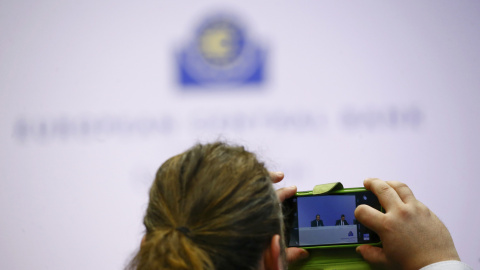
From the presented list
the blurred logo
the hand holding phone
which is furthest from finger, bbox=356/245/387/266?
the blurred logo

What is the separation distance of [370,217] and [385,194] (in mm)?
37

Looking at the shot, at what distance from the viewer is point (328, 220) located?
0.63 meters

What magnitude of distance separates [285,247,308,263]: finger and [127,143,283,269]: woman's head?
5.0 inches

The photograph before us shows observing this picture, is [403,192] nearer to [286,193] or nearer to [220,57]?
[286,193]

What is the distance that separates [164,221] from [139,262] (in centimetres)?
5

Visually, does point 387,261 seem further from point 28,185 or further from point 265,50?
point 28,185

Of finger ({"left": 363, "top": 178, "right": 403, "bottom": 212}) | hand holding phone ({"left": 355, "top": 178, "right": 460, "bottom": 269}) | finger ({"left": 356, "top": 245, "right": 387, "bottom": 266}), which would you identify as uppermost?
finger ({"left": 363, "top": 178, "right": 403, "bottom": 212})

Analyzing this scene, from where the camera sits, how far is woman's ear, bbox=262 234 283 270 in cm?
48

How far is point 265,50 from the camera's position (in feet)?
3.42

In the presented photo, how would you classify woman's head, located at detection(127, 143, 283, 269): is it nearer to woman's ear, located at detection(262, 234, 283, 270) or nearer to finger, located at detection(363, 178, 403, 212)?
woman's ear, located at detection(262, 234, 283, 270)

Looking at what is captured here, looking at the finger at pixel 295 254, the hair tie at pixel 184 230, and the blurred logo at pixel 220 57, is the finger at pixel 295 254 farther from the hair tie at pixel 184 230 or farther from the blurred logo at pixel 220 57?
the blurred logo at pixel 220 57

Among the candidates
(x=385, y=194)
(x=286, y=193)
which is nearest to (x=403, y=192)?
(x=385, y=194)

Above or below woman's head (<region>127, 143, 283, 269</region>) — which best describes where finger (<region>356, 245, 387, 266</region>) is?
below

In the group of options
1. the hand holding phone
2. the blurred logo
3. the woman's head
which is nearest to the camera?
the woman's head
